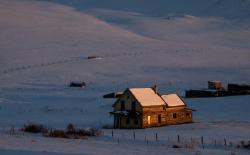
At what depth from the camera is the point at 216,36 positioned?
11306 centimetres

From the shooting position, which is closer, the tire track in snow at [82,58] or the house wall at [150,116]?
the house wall at [150,116]

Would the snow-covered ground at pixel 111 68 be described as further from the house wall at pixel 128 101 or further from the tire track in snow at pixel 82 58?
the house wall at pixel 128 101

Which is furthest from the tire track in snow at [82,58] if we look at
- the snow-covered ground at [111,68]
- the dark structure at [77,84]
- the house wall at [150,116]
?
the house wall at [150,116]

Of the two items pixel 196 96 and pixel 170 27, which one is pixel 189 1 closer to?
pixel 170 27

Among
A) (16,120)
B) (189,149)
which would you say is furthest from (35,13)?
(189,149)

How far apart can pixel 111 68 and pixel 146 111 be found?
132 feet

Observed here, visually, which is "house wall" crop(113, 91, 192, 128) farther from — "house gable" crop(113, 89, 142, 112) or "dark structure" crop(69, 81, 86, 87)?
"dark structure" crop(69, 81, 86, 87)

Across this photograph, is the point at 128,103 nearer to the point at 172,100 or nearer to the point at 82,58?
the point at 172,100

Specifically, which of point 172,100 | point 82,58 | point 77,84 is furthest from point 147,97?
point 82,58

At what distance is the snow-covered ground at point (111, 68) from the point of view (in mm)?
21772

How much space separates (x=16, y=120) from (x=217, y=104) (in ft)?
45.1

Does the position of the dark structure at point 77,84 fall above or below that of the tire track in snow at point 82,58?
below

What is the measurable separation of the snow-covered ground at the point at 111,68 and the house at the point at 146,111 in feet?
3.40

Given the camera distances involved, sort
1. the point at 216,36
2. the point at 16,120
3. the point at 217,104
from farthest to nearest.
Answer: the point at 216,36 → the point at 217,104 → the point at 16,120
